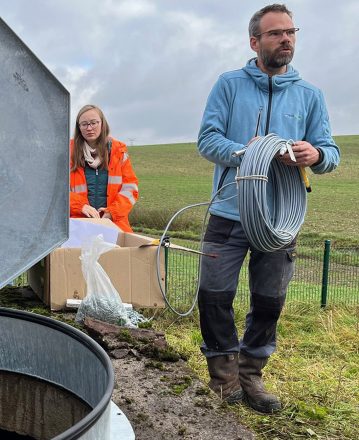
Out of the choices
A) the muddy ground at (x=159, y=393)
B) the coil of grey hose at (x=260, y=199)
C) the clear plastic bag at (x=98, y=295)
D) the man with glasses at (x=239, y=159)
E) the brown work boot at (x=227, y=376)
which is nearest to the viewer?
the muddy ground at (x=159, y=393)

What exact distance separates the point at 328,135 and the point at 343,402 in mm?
1579

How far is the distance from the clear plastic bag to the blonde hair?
91 centimetres

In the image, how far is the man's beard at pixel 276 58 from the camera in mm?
3150

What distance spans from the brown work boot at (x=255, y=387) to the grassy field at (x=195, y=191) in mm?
10098

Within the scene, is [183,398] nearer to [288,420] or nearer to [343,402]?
[288,420]

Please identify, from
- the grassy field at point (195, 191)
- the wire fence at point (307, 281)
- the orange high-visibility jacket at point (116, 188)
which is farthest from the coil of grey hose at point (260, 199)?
the grassy field at point (195, 191)

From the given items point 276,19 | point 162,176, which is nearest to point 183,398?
point 276,19

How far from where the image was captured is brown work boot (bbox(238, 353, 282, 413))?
A: 327 centimetres

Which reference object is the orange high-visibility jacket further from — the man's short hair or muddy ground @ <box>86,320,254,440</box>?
the man's short hair

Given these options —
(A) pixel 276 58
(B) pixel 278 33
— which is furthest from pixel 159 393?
(B) pixel 278 33

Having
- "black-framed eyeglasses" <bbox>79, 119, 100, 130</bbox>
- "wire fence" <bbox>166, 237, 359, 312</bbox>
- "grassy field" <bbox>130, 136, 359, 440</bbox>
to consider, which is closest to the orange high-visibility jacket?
"black-framed eyeglasses" <bbox>79, 119, 100, 130</bbox>

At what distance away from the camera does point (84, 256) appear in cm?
409

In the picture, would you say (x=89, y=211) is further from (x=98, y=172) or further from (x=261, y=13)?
(x=261, y=13)

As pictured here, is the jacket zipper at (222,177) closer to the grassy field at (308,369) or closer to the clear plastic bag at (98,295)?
the clear plastic bag at (98,295)
